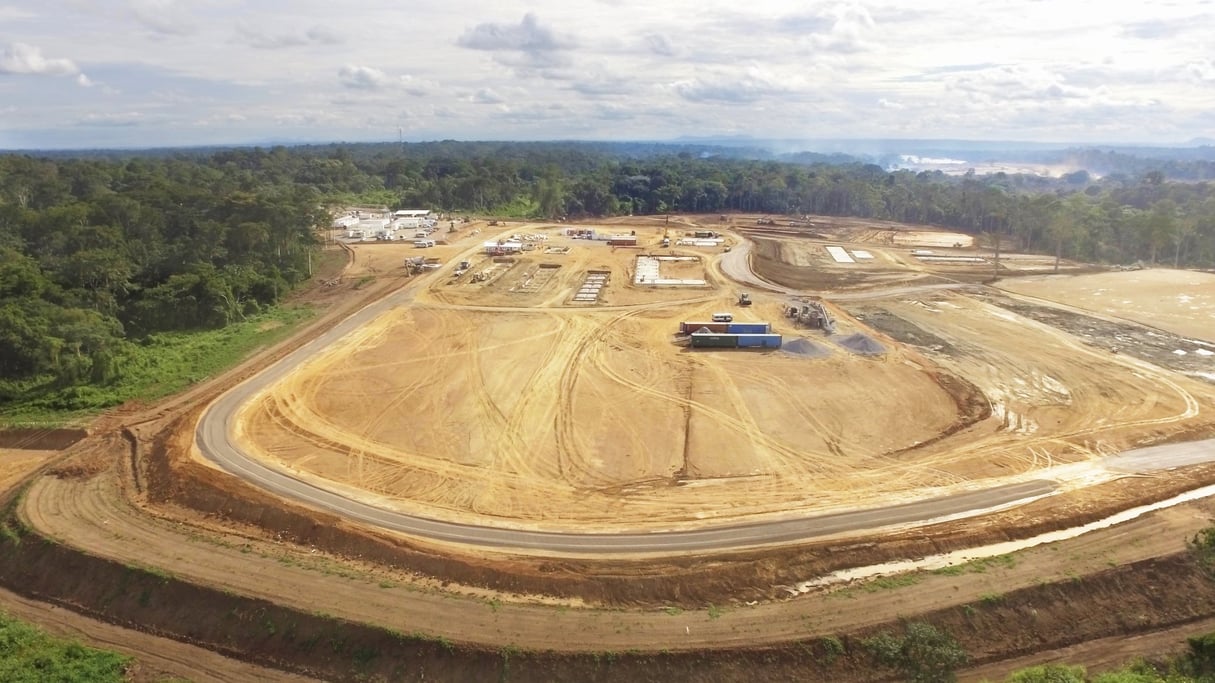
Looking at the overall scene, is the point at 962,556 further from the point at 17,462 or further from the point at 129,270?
the point at 129,270

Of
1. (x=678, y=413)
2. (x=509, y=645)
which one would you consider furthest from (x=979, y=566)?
(x=678, y=413)

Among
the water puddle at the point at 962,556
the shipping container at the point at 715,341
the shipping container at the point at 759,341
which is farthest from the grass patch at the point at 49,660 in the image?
the shipping container at the point at 759,341

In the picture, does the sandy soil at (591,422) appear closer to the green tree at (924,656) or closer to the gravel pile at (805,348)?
the gravel pile at (805,348)

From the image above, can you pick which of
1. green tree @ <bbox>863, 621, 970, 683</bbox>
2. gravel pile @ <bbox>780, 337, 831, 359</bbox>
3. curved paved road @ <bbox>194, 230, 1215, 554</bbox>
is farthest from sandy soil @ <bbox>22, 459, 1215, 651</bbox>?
gravel pile @ <bbox>780, 337, 831, 359</bbox>

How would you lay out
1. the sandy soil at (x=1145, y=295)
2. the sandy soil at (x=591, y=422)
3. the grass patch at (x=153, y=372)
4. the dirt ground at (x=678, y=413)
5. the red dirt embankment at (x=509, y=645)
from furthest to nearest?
the sandy soil at (x=1145, y=295) → the grass patch at (x=153, y=372) → the dirt ground at (x=678, y=413) → the sandy soil at (x=591, y=422) → the red dirt embankment at (x=509, y=645)

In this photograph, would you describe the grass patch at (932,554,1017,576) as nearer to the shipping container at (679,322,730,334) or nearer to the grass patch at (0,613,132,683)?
the shipping container at (679,322,730,334)

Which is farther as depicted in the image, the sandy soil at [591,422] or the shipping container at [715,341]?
the shipping container at [715,341]

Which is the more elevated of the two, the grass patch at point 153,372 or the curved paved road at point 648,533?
the grass patch at point 153,372
